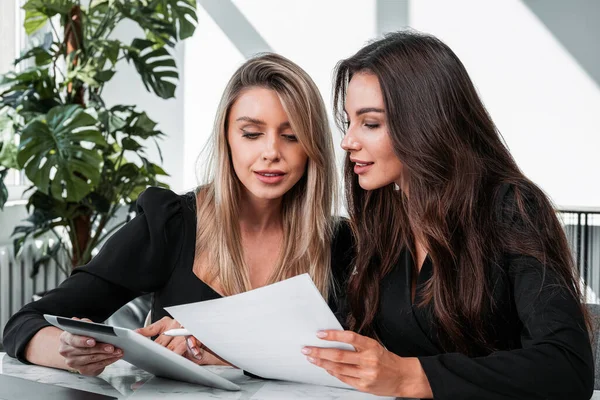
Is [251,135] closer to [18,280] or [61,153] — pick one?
[61,153]

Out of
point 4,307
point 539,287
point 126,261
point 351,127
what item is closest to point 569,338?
point 539,287

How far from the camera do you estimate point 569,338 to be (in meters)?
1.24

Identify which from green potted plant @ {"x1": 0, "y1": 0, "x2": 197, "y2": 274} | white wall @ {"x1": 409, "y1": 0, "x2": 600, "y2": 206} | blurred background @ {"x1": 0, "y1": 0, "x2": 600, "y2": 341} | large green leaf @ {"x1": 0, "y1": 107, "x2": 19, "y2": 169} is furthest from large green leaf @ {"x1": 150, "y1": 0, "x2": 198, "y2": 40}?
white wall @ {"x1": 409, "y1": 0, "x2": 600, "y2": 206}

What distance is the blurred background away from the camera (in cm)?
466

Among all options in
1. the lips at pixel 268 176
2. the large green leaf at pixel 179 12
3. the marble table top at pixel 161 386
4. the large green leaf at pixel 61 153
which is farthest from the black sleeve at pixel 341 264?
the large green leaf at pixel 179 12

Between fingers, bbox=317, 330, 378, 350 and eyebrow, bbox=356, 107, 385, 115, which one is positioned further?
eyebrow, bbox=356, 107, 385, 115

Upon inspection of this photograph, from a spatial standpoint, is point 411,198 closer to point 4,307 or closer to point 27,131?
point 27,131

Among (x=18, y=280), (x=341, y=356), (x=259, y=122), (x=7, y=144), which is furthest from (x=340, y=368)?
(x=18, y=280)

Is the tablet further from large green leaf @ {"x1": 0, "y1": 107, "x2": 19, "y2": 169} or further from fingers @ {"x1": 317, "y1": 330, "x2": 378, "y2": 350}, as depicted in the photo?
large green leaf @ {"x1": 0, "y1": 107, "x2": 19, "y2": 169}

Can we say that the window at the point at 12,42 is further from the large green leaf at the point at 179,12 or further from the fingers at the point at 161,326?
the fingers at the point at 161,326

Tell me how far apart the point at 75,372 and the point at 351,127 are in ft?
2.49

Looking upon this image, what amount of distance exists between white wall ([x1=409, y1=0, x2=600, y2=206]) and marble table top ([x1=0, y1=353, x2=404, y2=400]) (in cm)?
392

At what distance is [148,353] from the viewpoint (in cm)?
126

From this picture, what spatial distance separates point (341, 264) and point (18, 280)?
10.4 ft
